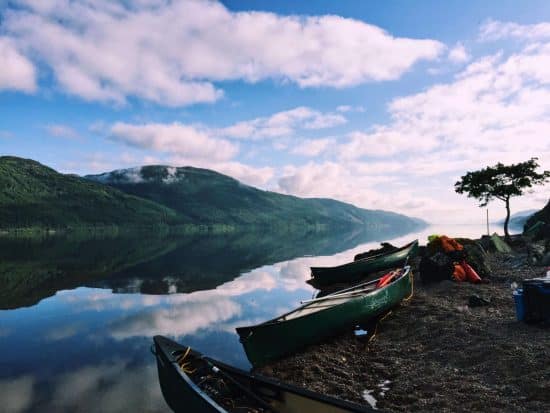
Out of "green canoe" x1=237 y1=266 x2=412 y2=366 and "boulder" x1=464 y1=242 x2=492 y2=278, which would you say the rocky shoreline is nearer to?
"green canoe" x1=237 y1=266 x2=412 y2=366

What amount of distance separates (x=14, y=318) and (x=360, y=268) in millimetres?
21278

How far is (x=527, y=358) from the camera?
1030cm

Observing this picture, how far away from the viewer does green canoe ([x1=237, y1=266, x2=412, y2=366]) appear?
11.8 m

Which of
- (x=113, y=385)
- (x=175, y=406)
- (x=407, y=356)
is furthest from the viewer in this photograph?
(x=407, y=356)

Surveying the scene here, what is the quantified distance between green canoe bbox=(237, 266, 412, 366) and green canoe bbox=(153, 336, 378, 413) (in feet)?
8.08

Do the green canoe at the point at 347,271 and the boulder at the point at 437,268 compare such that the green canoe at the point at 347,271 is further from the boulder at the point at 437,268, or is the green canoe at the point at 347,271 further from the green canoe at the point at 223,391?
the green canoe at the point at 223,391

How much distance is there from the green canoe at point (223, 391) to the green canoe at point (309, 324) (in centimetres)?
246

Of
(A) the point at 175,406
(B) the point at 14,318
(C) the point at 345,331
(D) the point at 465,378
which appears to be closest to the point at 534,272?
(C) the point at 345,331

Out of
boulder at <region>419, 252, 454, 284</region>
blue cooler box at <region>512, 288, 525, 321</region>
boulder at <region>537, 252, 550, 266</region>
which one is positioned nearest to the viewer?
blue cooler box at <region>512, 288, 525, 321</region>

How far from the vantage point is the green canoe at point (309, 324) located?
11844 mm

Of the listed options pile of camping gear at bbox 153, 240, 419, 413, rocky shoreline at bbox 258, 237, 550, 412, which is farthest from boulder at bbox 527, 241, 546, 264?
pile of camping gear at bbox 153, 240, 419, 413

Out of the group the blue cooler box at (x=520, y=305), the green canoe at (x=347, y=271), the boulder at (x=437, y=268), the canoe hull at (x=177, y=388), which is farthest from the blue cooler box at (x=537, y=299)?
the green canoe at (x=347, y=271)

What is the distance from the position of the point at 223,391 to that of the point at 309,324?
4995 mm

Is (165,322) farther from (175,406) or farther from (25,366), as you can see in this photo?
(175,406)
